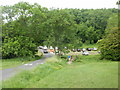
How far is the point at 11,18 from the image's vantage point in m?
22.4

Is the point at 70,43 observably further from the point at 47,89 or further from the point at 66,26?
the point at 47,89

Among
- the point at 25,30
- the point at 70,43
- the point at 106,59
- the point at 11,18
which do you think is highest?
the point at 11,18

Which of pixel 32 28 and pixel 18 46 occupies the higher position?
pixel 32 28

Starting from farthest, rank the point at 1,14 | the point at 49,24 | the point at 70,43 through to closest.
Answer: the point at 70,43, the point at 49,24, the point at 1,14

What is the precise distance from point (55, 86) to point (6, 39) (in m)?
16.5

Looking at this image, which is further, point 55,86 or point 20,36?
point 20,36

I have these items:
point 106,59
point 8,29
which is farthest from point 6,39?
point 106,59

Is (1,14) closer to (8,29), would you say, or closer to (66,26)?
(8,29)

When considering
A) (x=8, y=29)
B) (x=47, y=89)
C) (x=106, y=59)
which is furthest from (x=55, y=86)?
(x=8, y=29)

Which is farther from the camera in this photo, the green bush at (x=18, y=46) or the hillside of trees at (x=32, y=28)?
the hillside of trees at (x=32, y=28)

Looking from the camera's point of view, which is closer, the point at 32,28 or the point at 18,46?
the point at 18,46

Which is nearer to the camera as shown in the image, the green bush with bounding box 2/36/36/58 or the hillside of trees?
the green bush with bounding box 2/36/36/58

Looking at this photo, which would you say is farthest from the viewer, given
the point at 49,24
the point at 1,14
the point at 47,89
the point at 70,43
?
the point at 70,43

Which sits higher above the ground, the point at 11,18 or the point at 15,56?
the point at 11,18
